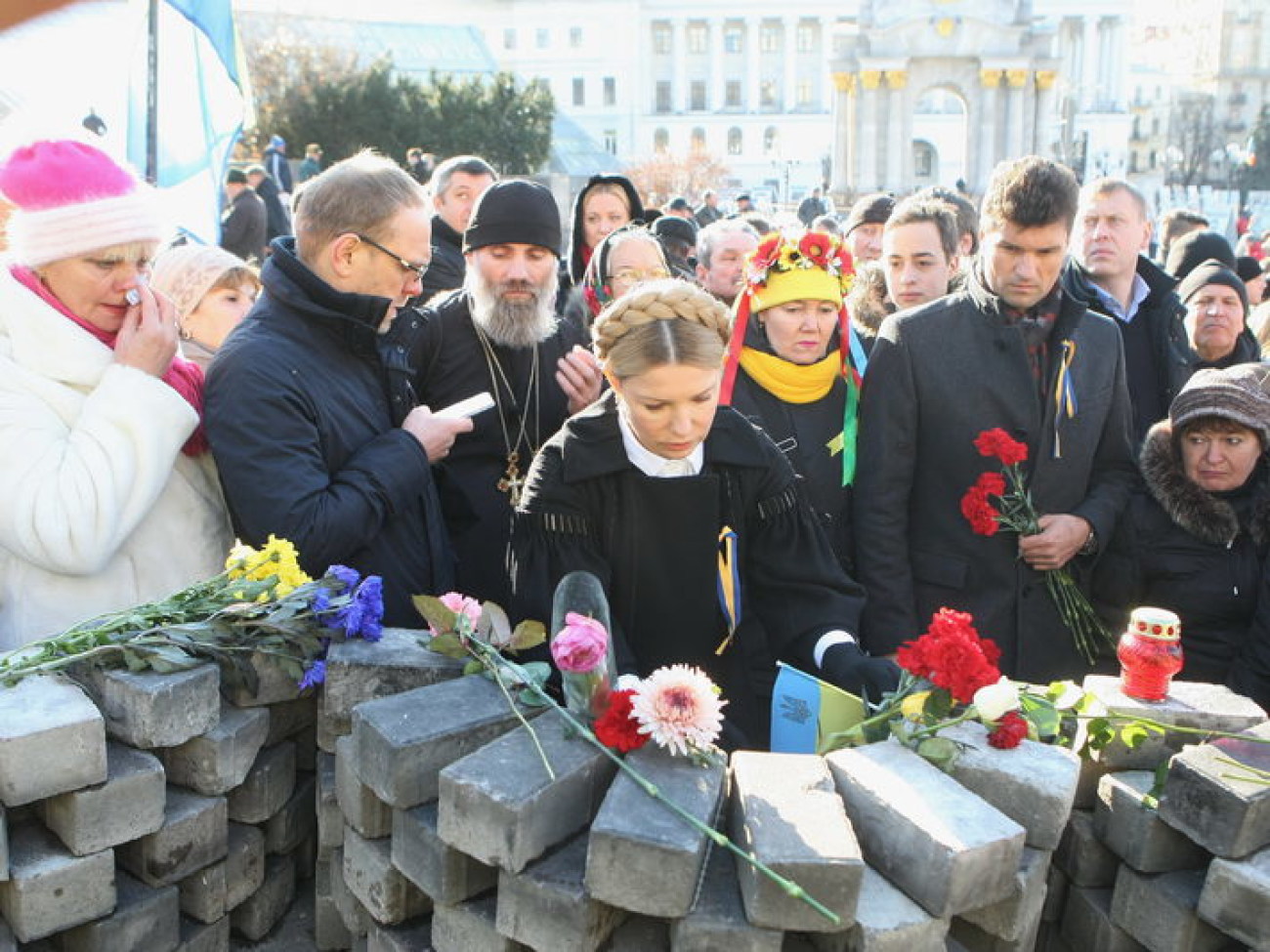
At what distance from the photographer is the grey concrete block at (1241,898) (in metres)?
1.88

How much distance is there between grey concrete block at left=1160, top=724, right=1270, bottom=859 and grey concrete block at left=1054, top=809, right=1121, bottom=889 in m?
0.21

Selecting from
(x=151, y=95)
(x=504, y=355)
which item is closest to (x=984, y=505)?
(x=504, y=355)

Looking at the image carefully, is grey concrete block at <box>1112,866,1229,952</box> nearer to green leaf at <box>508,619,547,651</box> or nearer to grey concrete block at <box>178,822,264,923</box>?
green leaf at <box>508,619,547,651</box>

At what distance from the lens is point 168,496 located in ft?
8.84

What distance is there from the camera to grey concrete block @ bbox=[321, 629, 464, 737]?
7.56 ft

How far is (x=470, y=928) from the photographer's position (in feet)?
6.43

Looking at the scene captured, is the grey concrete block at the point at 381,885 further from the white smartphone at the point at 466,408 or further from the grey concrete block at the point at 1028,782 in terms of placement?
the white smartphone at the point at 466,408

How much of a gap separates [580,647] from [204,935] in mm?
1055

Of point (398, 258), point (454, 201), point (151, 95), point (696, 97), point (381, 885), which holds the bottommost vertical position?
point (381, 885)

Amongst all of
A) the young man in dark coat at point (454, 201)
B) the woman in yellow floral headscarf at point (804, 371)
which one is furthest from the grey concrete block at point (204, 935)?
the young man in dark coat at point (454, 201)

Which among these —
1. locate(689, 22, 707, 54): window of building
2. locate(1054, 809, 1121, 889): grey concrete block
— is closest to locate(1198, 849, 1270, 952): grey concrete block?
locate(1054, 809, 1121, 889): grey concrete block

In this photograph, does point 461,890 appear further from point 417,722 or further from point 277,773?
point 277,773

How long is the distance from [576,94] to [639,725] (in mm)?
85771

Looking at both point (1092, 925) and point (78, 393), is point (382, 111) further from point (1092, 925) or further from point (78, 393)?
point (1092, 925)
